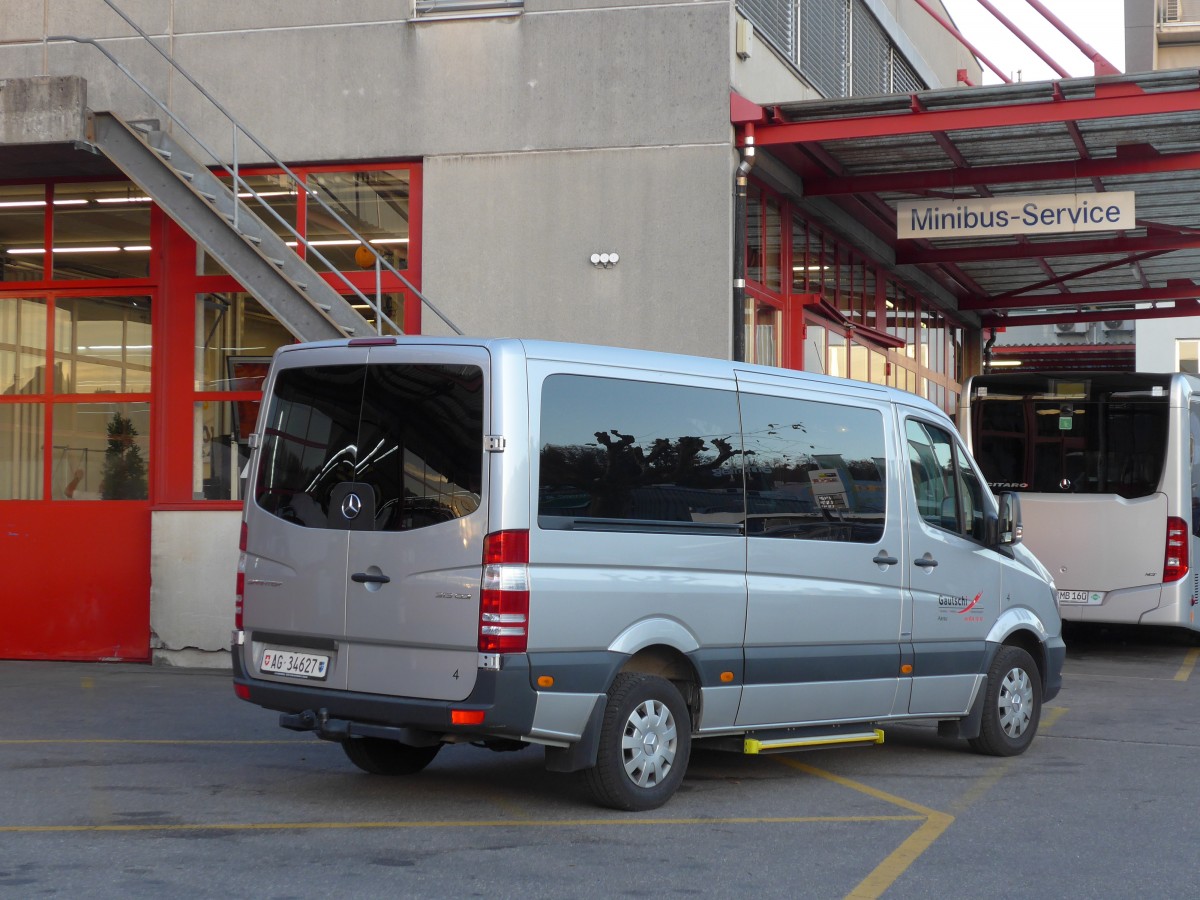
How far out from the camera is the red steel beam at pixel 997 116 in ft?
40.3

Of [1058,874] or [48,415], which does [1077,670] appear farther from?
[48,415]

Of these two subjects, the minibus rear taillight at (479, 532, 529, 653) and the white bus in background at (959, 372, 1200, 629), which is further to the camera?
the white bus in background at (959, 372, 1200, 629)

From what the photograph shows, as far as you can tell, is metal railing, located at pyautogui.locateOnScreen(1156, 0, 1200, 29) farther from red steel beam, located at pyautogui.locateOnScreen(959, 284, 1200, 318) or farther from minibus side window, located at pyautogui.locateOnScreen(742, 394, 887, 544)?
minibus side window, located at pyautogui.locateOnScreen(742, 394, 887, 544)

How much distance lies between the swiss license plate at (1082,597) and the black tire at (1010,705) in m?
6.33

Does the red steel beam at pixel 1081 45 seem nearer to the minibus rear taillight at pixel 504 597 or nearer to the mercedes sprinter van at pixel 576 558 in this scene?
the mercedes sprinter van at pixel 576 558

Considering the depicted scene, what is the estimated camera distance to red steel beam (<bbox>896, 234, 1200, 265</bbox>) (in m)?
18.0

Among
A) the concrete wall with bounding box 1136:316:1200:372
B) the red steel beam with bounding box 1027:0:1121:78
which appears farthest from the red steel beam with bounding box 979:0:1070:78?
the concrete wall with bounding box 1136:316:1200:372

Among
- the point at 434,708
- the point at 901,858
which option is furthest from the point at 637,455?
the point at 901,858

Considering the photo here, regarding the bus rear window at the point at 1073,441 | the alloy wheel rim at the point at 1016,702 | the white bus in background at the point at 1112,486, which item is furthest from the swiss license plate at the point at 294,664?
the bus rear window at the point at 1073,441

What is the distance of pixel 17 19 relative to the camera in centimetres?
1452

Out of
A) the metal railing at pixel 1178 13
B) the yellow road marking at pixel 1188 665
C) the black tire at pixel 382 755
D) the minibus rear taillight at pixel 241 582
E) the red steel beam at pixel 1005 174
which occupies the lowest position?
the yellow road marking at pixel 1188 665

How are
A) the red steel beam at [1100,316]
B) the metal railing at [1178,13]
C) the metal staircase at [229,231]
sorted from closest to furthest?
the metal staircase at [229,231] → the red steel beam at [1100,316] → the metal railing at [1178,13]

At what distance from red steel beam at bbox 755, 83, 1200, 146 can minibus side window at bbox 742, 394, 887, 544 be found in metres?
4.93

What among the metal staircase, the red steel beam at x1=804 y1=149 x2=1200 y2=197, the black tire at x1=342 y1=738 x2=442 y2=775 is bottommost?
the black tire at x1=342 y1=738 x2=442 y2=775
